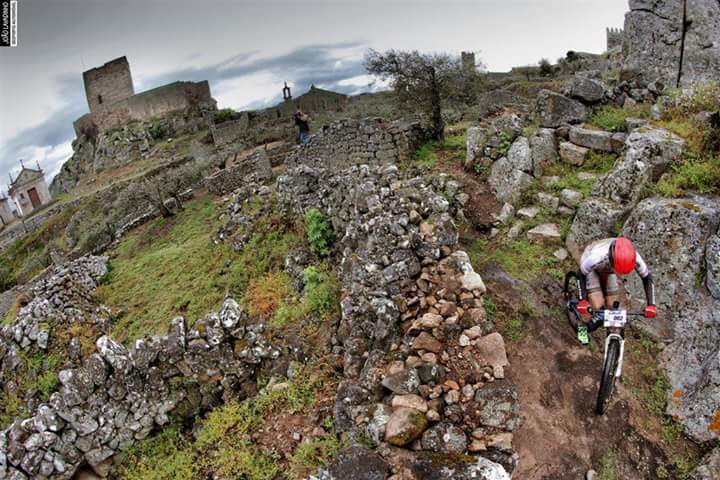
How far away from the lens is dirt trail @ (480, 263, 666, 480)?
369 cm

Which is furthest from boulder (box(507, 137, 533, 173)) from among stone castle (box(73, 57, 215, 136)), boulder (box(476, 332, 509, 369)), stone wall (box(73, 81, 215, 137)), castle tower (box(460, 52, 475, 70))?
stone castle (box(73, 57, 215, 136))

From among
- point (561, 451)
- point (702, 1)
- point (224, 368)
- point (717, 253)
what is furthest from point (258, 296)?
point (702, 1)

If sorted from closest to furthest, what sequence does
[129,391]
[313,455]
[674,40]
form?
1. [313,455]
2. [129,391]
3. [674,40]

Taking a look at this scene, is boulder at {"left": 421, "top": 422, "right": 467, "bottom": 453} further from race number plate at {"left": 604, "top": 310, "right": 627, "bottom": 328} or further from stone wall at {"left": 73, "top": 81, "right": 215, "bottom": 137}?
stone wall at {"left": 73, "top": 81, "right": 215, "bottom": 137}

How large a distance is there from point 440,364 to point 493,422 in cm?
75

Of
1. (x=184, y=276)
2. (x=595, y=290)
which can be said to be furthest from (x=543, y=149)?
(x=184, y=276)

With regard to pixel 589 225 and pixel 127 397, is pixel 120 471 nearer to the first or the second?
pixel 127 397

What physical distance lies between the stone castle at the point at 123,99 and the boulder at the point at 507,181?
3368 cm

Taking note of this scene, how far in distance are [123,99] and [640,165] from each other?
4293 cm

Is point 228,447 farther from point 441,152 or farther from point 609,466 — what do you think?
point 441,152

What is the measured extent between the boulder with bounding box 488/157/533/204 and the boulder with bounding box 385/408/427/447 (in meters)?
4.55

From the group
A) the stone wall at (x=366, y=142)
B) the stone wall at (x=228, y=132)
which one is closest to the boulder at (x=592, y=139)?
the stone wall at (x=366, y=142)

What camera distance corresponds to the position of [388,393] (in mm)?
4254

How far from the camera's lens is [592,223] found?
562cm
